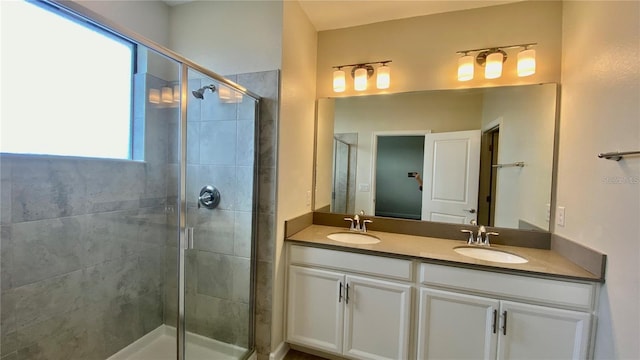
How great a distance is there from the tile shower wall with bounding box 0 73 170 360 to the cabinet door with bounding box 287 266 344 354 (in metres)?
1.02

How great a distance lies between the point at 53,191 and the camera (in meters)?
1.54

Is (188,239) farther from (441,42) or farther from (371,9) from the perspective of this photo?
(441,42)

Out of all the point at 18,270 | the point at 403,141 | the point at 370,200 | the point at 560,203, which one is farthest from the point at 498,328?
the point at 18,270

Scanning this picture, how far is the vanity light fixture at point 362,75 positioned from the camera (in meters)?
2.26

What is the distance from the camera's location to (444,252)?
1777 millimetres

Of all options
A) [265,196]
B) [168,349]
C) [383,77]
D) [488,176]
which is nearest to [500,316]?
[488,176]

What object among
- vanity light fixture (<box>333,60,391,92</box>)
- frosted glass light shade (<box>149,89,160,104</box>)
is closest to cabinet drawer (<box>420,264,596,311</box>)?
vanity light fixture (<box>333,60,391,92</box>)

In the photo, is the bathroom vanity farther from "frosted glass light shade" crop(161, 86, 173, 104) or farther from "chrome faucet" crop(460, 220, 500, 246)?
"frosted glass light shade" crop(161, 86, 173, 104)

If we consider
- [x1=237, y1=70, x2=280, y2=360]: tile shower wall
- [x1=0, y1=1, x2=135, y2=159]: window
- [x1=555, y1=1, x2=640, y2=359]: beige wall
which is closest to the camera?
[x1=555, y1=1, x2=640, y2=359]: beige wall

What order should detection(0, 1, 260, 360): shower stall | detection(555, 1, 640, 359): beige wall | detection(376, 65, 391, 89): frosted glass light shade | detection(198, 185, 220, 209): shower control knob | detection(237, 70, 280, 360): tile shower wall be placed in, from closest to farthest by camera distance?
detection(555, 1, 640, 359): beige wall, detection(0, 1, 260, 360): shower stall, detection(237, 70, 280, 360): tile shower wall, detection(198, 185, 220, 209): shower control knob, detection(376, 65, 391, 89): frosted glass light shade

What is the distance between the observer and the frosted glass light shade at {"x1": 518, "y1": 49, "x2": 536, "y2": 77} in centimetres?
188

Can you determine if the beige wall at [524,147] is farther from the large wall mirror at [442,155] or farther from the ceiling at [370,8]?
the ceiling at [370,8]

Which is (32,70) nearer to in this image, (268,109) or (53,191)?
(53,191)

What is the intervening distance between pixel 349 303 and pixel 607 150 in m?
1.65
